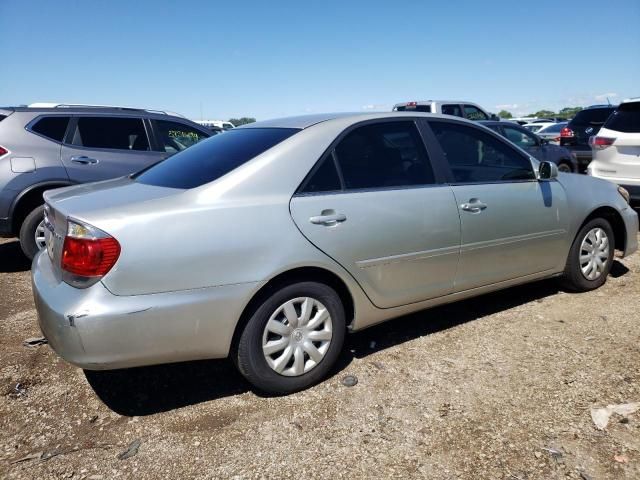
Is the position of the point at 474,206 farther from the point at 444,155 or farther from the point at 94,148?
the point at 94,148

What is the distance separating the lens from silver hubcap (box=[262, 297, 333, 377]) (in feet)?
9.37

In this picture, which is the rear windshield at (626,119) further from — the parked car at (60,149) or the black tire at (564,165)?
the parked car at (60,149)

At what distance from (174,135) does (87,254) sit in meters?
→ 4.49

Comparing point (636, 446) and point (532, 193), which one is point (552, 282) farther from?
point (636, 446)

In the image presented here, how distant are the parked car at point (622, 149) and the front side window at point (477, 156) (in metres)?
3.54

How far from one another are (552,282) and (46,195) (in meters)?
4.28

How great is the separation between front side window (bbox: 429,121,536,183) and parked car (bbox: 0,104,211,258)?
3841mm

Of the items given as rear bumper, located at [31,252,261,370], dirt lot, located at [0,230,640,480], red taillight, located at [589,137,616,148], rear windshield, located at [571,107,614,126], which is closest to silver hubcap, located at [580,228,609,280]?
dirt lot, located at [0,230,640,480]

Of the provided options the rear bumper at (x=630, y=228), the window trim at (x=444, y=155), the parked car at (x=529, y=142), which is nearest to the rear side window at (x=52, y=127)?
the window trim at (x=444, y=155)

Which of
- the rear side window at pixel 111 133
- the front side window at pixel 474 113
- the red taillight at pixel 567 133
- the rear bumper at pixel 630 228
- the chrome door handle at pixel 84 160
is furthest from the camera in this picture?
the front side window at pixel 474 113

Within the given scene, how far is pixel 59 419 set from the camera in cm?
278

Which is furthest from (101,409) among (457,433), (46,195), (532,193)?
(532,193)

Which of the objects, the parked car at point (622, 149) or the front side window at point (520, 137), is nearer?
the parked car at point (622, 149)

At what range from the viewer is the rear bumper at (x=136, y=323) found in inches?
95.7
